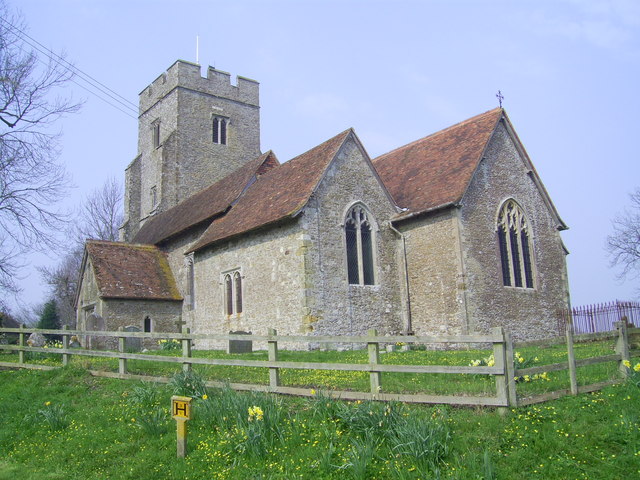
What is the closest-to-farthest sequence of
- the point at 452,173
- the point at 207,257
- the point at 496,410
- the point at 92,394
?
the point at 496,410 < the point at 92,394 < the point at 452,173 < the point at 207,257

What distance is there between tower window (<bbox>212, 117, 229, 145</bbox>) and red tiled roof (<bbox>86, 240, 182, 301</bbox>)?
11.8m

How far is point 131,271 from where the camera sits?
27.6 metres

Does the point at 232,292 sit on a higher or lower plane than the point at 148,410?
higher

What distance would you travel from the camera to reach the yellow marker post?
25.9ft

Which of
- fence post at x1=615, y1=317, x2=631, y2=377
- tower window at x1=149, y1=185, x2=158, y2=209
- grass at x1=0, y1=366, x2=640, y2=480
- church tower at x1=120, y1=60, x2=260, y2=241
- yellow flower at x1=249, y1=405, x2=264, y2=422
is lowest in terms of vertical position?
grass at x1=0, y1=366, x2=640, y2=480

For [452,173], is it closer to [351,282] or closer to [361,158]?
[361,158]

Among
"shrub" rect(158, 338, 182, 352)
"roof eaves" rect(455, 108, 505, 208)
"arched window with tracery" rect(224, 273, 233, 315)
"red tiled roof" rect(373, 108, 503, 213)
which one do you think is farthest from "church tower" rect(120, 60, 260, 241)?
"roof eaves" rect(455, 108, 505, 208)

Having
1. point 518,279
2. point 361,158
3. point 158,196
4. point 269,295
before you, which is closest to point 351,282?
point 269,295

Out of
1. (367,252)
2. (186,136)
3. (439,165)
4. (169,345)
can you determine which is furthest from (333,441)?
(186,136)

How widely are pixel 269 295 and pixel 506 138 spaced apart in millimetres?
11384

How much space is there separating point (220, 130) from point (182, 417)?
3368 cm

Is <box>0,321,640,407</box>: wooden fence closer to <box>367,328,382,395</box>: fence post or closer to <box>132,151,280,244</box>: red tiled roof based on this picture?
<box>367,328,382,395</box>: fence post

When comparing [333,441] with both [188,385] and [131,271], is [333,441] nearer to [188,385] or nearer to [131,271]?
[188,385]

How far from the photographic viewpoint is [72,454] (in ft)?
28.7
